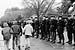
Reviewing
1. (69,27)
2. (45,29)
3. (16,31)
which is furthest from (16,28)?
(45,29)

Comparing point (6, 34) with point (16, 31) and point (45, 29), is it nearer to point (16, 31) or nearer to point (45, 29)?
point (16, 31)

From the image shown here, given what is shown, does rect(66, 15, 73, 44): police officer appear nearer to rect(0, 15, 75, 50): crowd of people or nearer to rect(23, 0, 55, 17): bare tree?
rect(0, 15, 75, 50): crowd of people

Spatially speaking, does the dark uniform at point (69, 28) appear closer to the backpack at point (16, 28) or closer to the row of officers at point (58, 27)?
the row of officers at point (58, 27)

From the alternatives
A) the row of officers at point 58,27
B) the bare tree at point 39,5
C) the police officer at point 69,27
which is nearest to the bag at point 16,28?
the row of officers at point 58,27

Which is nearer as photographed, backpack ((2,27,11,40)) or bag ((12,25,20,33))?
backpack ((2,27,11,40))

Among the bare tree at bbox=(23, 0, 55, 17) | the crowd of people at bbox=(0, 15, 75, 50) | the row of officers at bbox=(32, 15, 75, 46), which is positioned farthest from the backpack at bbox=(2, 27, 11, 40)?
the bare tree at bbox=(23, 0, 55, 17)

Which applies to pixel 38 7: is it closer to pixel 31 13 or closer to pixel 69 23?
pixel 31 13

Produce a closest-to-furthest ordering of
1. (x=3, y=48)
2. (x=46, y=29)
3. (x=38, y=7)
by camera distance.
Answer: (x=3, y=48) → (x=46, y=29) → (x=38, y=7)

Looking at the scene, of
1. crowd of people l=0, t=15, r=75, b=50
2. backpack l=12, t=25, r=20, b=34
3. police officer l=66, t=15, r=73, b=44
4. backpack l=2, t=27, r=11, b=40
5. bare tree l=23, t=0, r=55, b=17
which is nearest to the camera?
backpack l=2, t=27, r=11, b=40

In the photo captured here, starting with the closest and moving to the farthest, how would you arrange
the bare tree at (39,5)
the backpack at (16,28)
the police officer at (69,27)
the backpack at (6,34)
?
the backpack at (6,34) < the backpack at (16,28) < the police officer at (69,27) < the bare tree at (39,5)

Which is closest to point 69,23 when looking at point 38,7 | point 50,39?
point 50,39

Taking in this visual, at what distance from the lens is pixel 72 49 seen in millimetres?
12258

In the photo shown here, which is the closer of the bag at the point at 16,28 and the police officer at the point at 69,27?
the bag at the point at 16,28

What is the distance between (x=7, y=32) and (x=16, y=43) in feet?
9.95
